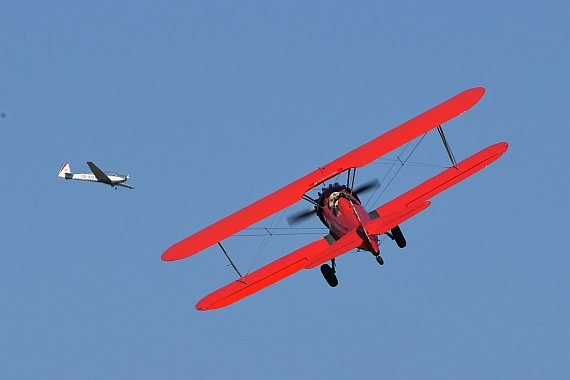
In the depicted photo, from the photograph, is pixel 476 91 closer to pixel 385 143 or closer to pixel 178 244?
pixel 385 143

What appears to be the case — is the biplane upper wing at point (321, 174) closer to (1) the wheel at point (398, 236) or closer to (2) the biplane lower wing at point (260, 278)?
(2) the biplane lower wing at point (260, 278)

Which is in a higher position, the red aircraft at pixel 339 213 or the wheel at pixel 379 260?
the red aircraft at pixel 339 213

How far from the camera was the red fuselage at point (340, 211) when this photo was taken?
31.2 m

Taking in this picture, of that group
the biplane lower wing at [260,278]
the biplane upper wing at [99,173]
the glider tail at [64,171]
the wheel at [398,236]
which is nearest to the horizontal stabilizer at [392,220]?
the biplane lower wing at [260,278]

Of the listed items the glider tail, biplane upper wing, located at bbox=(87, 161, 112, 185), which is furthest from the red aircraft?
the glider tail

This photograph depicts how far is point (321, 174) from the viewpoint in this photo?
32.3 m

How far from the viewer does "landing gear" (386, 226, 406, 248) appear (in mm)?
32375

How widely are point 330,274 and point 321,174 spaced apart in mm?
2367

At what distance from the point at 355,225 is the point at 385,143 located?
9.23 feet

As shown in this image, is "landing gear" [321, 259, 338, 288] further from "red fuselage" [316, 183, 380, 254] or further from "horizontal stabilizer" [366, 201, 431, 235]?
"horizontal stabilizer" [366, 201, 431, 235]

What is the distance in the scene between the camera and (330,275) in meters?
32.0

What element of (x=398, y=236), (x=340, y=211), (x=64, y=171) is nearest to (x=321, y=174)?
(x=340, y=211)

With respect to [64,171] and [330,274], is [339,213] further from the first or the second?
[64,171]

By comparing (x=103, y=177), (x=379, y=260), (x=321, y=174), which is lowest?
(x=379, y=260)
